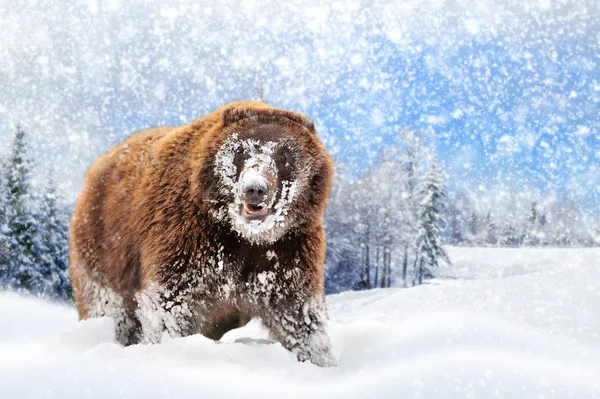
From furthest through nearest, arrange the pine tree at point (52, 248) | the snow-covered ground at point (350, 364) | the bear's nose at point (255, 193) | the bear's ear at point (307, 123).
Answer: the pine tree at point (52, 248) < the bear's ear at point (307, 123) < the bear's nose at point (255, 193) < the snow-covered ground at point (350, 364)

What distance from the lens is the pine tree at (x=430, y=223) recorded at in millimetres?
28453

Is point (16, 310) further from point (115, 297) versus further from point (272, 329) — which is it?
point (272, 329)

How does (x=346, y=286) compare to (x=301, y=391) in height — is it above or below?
below

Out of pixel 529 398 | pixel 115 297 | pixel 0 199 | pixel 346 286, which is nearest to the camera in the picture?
pixel 529 398

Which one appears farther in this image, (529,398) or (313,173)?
(313,173)

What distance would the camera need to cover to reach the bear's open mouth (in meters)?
3.42

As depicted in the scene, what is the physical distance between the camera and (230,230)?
11.9ft


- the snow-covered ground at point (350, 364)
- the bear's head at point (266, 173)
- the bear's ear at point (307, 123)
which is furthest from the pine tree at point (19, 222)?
the bear's ear at point (307, 123)

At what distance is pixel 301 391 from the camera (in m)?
2.70

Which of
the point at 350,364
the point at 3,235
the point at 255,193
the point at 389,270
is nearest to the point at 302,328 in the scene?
the point at 350,364

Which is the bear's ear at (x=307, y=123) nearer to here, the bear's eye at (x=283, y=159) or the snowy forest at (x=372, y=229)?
the bear's eye at (x=283, y=159)

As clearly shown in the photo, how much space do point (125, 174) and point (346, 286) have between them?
28.6 metres

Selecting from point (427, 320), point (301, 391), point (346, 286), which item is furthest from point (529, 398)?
point (346, 286)

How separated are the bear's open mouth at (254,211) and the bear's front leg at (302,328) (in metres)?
0.75
